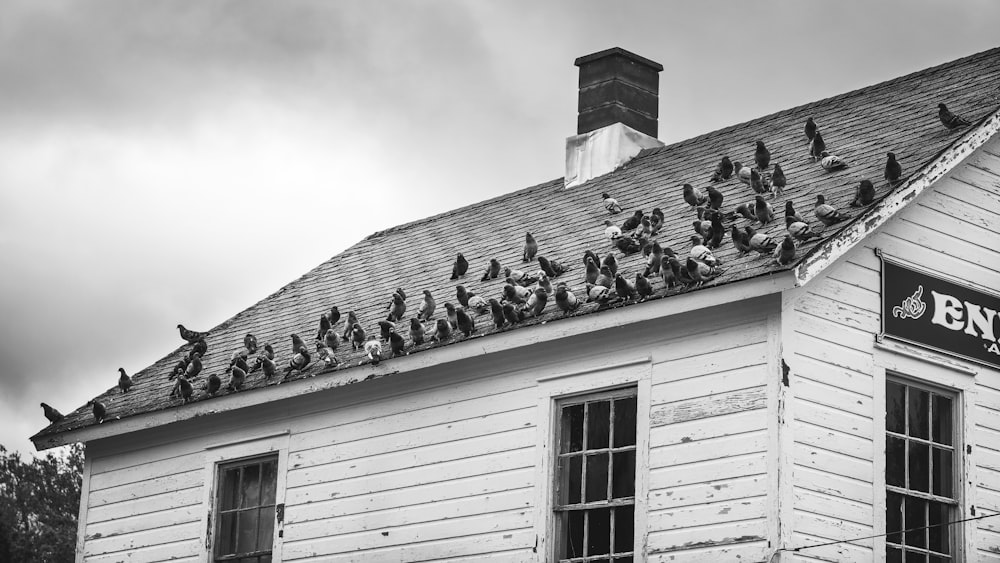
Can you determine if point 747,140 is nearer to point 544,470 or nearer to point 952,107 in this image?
point 952,107

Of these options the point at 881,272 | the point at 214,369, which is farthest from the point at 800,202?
the point at 214,369

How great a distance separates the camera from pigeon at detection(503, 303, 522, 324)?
12.6 m

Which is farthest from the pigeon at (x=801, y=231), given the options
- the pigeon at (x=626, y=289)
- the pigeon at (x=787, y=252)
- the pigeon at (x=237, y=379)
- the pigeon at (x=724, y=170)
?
the pigeon at (x=237, y=379)

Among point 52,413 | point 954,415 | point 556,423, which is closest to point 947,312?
point 954,415

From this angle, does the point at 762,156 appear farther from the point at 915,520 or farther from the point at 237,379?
the point at 237,379

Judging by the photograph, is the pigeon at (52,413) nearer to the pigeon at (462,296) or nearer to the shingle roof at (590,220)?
the shingle roof at (590,220)

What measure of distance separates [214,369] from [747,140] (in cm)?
584

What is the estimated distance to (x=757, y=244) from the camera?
1152 cm

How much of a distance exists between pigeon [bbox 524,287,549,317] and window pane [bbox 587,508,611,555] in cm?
160

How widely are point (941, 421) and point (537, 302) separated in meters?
3.17

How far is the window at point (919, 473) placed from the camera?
11.6 metres

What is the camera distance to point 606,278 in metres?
12.3

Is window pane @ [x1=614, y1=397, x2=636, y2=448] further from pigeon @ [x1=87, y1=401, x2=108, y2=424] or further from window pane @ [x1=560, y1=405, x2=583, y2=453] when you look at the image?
pigeon @ [x1=87, y1=401, x2=108, y2=424]

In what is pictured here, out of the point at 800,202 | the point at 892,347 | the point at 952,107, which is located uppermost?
the point at 952,107
